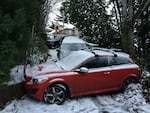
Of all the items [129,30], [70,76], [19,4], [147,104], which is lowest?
[147,104]

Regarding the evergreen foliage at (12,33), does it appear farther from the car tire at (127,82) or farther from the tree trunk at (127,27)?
the tree trunk at (127,27)

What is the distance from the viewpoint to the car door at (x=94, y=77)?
8961mm

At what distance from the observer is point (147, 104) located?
338 inches

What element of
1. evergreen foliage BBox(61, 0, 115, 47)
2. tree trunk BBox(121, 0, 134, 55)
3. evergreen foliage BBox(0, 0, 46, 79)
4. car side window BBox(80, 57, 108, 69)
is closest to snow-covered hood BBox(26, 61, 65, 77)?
car side window BBox(80, 57, 108, 69)

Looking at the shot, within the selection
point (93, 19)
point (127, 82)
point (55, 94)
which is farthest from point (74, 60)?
point (93, 19)

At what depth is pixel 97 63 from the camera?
945 cm

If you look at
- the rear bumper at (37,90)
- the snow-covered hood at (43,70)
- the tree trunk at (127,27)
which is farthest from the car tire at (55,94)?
the tree trunk at (127,27)

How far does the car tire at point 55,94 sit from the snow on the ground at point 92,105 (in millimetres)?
164

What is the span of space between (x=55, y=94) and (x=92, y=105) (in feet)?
3.74

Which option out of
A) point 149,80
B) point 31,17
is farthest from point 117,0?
point 31,17

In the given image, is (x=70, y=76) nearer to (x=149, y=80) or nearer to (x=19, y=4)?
(x=19, y=4)

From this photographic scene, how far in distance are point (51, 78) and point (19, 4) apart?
7.57 ft

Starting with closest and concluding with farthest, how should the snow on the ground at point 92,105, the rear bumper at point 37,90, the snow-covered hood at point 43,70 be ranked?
the snow on the ground at point 92,105
the rear bumper at point 37,90
the snow-covered hood at point 43,70

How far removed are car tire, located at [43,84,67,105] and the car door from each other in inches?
21.3
